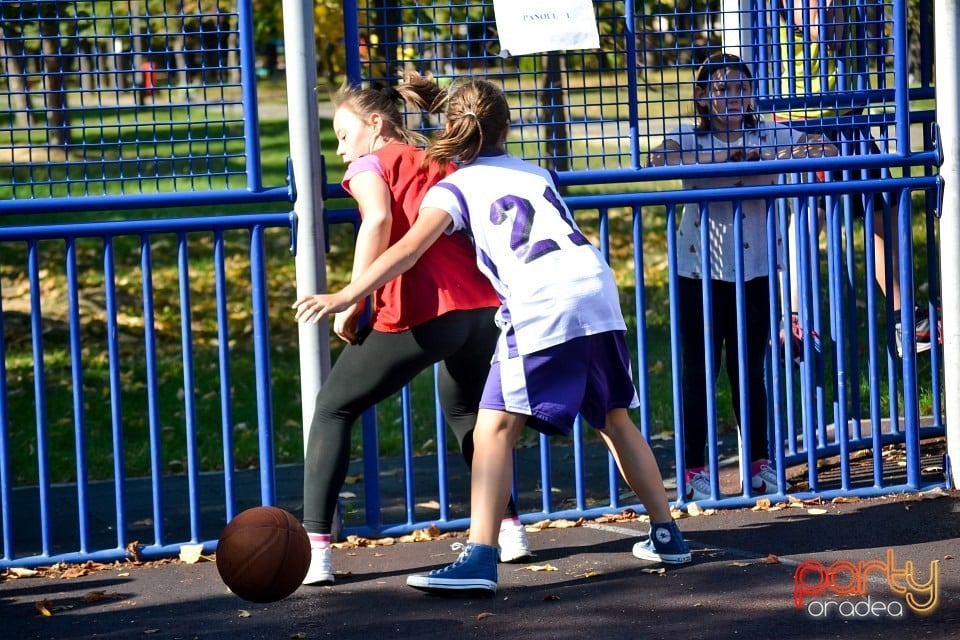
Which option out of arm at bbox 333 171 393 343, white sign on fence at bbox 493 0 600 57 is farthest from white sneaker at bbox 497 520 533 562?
white sign on fence at bbox 493 0 600 57

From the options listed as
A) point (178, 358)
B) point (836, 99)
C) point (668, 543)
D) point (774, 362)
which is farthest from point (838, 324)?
point (178, 358)

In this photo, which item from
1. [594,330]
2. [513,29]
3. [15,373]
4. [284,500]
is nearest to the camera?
[594,330]

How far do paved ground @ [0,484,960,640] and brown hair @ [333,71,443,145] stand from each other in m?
1.63

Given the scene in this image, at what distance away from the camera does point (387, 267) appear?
4.28 metres

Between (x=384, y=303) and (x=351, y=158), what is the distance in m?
0.54

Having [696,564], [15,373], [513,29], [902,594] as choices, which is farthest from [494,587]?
[15,373]

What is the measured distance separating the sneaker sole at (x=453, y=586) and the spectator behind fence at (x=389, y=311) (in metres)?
0.43

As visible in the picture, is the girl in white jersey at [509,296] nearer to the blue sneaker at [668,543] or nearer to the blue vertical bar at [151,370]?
the blue sneaker at [668,543]

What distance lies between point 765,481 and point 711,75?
1761 mm

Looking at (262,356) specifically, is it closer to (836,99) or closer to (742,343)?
(742,343)

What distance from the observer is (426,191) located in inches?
182

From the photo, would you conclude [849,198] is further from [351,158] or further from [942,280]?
[351,158]

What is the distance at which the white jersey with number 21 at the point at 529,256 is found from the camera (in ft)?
14.0

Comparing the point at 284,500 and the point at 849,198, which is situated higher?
the point at 849,198
